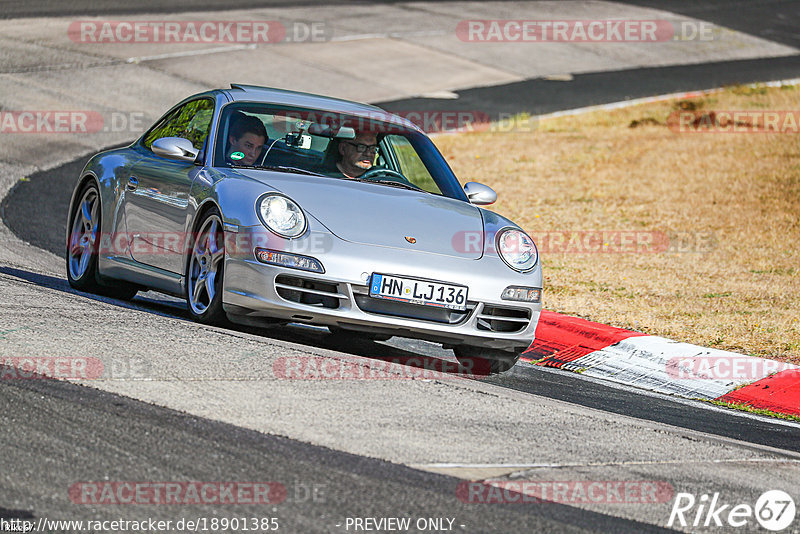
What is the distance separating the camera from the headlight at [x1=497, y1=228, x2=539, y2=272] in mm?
6902

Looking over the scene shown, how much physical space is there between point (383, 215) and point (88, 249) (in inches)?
102

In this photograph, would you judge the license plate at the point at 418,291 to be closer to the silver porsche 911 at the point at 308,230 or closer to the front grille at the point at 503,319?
the silver porsche 911 at the point at 308,230

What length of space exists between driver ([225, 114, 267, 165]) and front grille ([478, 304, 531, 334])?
1.73 metres

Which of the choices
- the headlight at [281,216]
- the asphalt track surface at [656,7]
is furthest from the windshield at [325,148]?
the asphalt track surface at [656,7]

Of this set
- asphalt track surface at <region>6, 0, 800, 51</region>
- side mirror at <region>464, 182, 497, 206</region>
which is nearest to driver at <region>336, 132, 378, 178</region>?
side mirror at <region>464, 182, 497, 206</region>

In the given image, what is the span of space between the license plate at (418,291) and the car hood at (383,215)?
0.68ft

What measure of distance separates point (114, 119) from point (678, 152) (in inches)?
328

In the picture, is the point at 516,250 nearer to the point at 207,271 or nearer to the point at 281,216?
the point at 281,216

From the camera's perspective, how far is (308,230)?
6.47m

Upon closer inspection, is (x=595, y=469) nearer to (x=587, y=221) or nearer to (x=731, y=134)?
(x=587, y=221)

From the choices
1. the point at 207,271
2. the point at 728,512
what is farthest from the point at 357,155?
the point at 728,512

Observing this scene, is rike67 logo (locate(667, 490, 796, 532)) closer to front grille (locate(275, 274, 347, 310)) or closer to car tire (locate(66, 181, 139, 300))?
front grille (locate(275, 274, 347, 310))

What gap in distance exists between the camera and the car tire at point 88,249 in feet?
27.2

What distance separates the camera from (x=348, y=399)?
5516 millimetres
